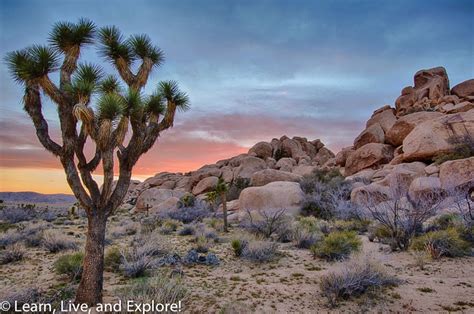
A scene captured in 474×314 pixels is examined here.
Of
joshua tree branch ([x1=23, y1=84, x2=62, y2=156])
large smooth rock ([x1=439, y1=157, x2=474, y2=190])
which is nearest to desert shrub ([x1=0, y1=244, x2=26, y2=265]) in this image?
joshua tree branch ([x1=23, y1=84, x2=62, y2=156])

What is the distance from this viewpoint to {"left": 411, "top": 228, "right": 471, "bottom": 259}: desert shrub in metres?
8.27

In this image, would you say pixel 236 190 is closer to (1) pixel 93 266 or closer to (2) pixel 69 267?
(2) pixel 69 267

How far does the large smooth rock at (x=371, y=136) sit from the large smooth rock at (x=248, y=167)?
1342 centimetres

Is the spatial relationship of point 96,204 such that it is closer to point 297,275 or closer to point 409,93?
point 297,275

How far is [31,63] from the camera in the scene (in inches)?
233

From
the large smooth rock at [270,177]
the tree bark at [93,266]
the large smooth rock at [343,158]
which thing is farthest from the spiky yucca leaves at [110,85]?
the large smooth rock at [343,158]

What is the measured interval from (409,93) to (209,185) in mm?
32216

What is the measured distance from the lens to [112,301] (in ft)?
18.6

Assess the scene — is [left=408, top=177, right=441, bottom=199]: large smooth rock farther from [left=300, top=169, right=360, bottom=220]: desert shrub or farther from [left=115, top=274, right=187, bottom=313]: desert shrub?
[left=115, top=274, right=187, bottom=313]: desert shrub

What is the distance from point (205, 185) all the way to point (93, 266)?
3274 centimetres

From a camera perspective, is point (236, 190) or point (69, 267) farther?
point (236, 190)

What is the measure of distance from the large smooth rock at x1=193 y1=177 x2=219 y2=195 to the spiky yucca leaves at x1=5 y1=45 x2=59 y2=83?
105ft

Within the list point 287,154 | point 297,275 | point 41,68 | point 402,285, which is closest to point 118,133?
point 41,68

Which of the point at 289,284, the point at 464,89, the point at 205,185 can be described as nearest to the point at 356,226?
the point at 289,284
